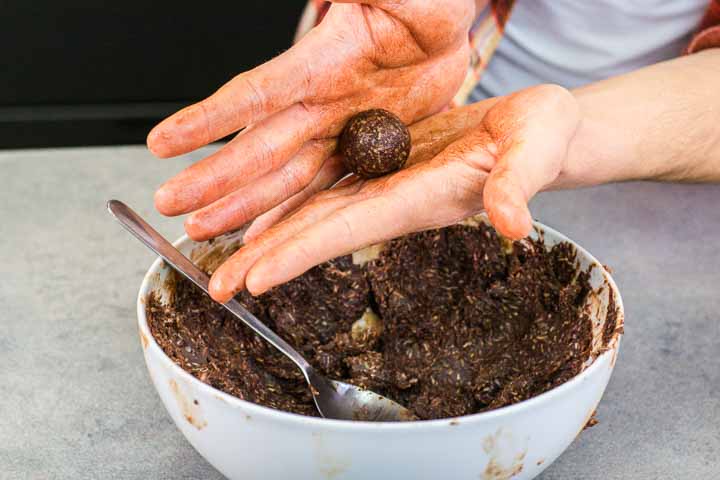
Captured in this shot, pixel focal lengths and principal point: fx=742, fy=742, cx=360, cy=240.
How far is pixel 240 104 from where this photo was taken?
1.19 m

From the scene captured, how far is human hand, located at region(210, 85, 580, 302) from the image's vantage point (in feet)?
3.51

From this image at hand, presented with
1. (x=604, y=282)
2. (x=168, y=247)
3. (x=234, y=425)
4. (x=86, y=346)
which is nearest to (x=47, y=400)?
(x=86, y=346)

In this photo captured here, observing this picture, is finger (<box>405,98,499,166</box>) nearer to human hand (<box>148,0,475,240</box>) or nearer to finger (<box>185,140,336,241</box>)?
human hand (<box>148,0,475,240</box>)

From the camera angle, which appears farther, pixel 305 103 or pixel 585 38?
pixel 585 38

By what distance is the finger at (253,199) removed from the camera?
51.2 inches

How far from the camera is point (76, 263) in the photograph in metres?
1.70

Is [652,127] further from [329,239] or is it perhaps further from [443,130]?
[329,239]

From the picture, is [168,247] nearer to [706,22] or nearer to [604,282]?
[604,282]

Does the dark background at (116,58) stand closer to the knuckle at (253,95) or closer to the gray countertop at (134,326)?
the gray countertop at (134,326)

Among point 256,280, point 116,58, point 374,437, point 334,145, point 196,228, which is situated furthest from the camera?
point 116,58

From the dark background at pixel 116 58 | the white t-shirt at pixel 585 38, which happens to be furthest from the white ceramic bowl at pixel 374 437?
the dark background at pixel 116 58

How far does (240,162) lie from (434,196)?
0.33 m

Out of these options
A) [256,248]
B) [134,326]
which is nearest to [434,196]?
[256,248]

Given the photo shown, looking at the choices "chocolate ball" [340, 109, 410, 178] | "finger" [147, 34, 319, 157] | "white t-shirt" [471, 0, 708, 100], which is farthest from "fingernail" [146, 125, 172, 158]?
"white t-shirt" [471, 0, 708, 100]
